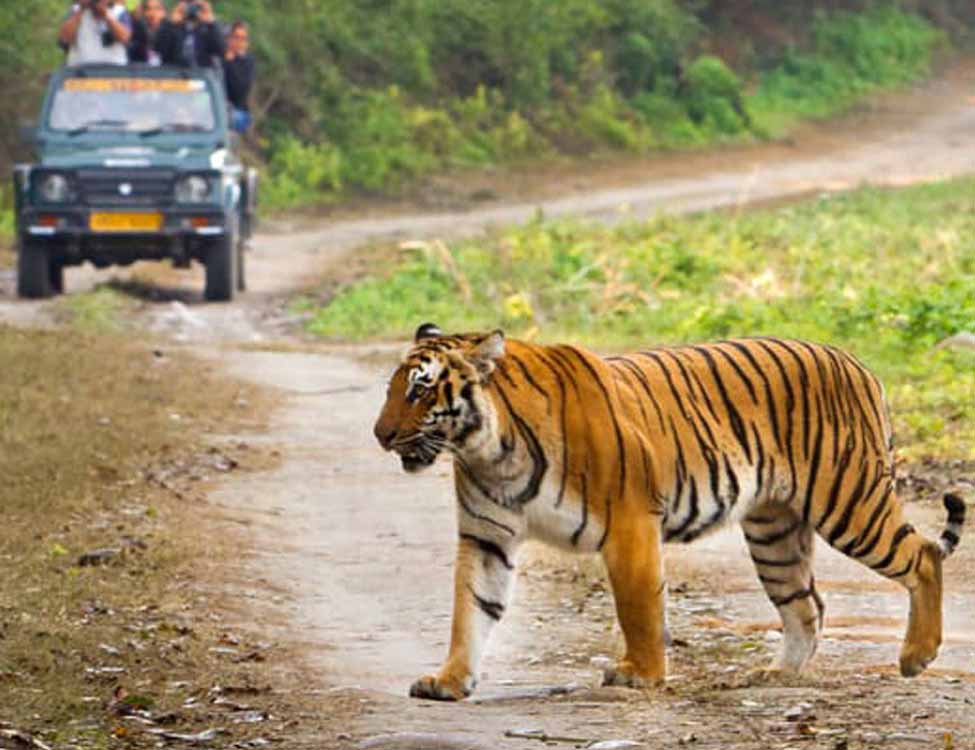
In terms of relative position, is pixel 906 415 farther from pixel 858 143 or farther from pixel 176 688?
pixel 858 143

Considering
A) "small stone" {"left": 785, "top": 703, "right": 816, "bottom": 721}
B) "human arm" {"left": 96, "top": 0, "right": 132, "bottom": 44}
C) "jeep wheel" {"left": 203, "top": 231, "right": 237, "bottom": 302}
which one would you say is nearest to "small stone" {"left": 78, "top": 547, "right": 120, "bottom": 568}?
"small stone" {"left": 785, "top": 703, "right": 816, "bottom": 721}

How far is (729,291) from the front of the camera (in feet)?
67.1

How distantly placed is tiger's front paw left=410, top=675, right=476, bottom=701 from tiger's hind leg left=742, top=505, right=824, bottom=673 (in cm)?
123

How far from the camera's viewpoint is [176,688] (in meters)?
7.79

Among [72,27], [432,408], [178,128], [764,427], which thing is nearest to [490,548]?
[432,408]

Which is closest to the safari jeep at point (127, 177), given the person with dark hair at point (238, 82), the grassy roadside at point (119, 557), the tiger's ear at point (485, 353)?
the person with dark hair at point (238, 82)

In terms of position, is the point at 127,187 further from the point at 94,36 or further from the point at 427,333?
the point at 427,333

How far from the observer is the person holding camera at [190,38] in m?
23.1

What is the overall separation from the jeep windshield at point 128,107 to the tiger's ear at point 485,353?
1525 cm

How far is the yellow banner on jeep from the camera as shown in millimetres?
22375

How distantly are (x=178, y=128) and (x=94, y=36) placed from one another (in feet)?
4.14

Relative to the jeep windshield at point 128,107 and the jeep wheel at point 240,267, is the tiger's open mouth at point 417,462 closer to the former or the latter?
the jeep windshield at point 128,107

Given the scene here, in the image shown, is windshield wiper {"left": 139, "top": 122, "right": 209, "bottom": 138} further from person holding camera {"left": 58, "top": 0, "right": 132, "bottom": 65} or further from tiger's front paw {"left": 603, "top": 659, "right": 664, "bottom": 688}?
tiger's front paw {"left": 603, "top": 659, "right": 664, "bottom": 688}

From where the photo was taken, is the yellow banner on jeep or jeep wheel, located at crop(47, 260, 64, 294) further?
jeep wheel, located at crop(47, 260, 64, 294)
